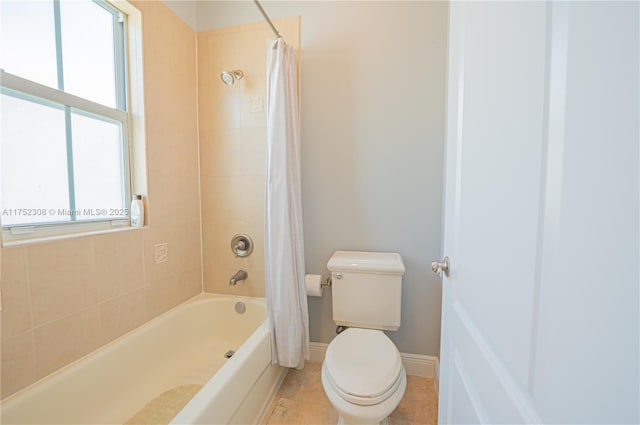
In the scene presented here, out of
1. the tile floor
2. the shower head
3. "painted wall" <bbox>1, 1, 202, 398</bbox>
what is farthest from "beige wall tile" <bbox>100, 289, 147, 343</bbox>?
the shower head

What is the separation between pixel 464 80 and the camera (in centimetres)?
67

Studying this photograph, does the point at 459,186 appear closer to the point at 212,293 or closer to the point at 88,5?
the point at 212,293

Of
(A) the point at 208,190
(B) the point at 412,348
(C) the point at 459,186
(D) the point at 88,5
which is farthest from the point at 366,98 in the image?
(B) the point at 412,348

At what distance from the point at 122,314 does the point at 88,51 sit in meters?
1.40

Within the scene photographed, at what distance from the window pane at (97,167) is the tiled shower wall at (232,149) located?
1.72 ft

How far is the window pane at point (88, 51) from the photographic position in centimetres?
114

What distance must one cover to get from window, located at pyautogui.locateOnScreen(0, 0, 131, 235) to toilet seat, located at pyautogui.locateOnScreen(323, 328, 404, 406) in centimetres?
142

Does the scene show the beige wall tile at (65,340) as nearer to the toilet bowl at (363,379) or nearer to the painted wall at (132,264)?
the painted wall at (132,264)

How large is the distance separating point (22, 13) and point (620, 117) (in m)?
1.86

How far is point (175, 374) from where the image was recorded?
4.60ft

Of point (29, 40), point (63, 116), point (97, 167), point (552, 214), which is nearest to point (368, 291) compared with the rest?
point (552, 214)

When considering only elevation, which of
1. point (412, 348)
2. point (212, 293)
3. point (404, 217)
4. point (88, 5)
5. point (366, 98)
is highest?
point (88, 5)

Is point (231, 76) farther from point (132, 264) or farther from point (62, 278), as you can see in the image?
point (62, 278)

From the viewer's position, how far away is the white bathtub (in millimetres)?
910
